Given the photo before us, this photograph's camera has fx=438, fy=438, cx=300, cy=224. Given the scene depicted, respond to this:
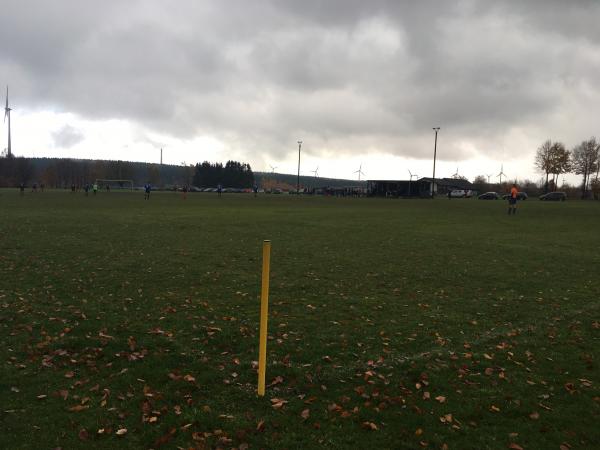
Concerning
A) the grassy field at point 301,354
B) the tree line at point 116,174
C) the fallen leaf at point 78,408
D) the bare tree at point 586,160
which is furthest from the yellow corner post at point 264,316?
the tree line at point 116,174

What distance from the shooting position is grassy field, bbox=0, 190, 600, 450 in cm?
412

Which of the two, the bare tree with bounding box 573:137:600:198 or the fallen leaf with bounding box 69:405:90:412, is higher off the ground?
the bare tree with bounding box 573:137:600:198

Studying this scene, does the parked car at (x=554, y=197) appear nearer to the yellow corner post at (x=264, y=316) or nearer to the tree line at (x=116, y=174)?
the yellow corner post at (x=264, y=316)

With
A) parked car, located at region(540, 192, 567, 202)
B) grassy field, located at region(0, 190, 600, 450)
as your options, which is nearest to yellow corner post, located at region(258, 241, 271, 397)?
grassy field, located at region(0, 190, 600, 450)

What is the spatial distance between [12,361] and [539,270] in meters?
11.9

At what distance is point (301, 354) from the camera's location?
582cm

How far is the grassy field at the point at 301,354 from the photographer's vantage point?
13.5 feet

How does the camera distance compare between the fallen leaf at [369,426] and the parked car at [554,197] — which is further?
the parked car at [554,197]

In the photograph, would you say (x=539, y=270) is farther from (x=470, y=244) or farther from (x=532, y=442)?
(x=532, y=442)

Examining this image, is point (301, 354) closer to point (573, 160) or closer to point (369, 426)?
point (369, 426)

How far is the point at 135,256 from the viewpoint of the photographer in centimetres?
1305

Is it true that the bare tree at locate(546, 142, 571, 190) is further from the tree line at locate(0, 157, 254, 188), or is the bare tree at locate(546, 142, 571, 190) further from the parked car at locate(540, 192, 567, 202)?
the tree line at locate(0, 157, 254, 188)

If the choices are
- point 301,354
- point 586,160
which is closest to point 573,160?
point 586,160

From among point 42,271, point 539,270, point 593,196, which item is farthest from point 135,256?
point 593,196
